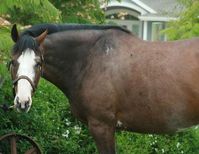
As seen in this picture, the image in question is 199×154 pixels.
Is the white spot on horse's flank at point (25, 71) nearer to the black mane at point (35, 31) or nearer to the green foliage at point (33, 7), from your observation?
the black mane at point (35, 31)

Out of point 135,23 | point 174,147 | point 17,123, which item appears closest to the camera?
point 17,123

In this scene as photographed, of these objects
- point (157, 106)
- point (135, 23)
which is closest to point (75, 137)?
point (157, 106)

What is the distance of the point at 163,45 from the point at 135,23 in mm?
17315

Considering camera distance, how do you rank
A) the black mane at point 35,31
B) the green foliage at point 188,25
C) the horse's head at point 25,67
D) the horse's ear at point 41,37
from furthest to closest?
the green foliage at point 188,25 < the horse's ear at point 41,37 < the black mane at point 35,31 < the horse's head at point 25,67

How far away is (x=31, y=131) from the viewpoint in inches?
263

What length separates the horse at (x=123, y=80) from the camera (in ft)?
17.1

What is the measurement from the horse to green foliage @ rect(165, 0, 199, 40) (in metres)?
4.13

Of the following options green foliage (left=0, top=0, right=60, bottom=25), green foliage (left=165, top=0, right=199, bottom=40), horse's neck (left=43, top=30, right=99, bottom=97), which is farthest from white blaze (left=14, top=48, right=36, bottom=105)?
green foliage (left=165, top=0, right=199, bottom=40)

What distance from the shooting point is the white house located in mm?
20938

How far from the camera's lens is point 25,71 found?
15.9 feet

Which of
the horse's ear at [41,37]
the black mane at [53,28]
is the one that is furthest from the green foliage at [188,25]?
the horse's ear at [41,37]

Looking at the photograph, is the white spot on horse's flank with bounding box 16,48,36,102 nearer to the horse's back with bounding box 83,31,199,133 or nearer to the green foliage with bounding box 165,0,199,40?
the horse's back with bounding box 83,31,199,133

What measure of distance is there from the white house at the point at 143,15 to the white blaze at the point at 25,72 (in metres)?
15.7

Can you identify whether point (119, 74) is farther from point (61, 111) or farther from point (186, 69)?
point (61, 111)
